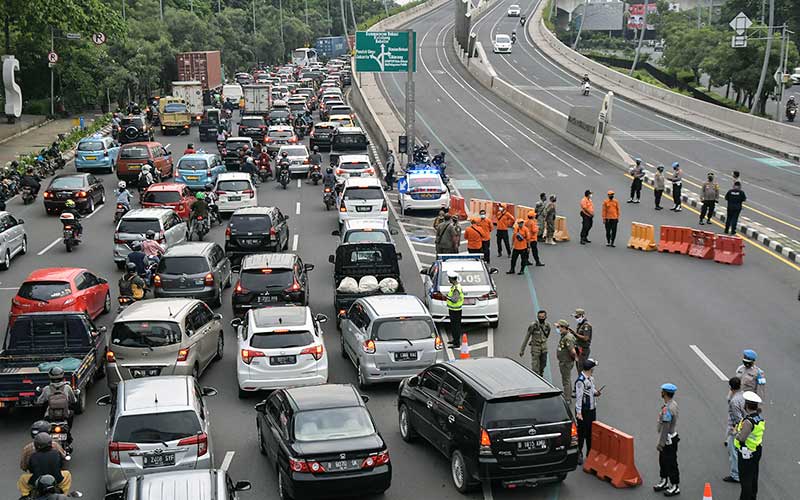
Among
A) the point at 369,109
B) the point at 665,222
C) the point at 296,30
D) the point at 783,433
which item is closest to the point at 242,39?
the point at 296,30

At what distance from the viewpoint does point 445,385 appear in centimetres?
1428

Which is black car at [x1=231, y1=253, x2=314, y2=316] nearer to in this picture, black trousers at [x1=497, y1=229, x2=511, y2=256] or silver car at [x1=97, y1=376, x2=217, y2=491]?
silver car at [x1=97, y1=376, x2=217, y2=491]

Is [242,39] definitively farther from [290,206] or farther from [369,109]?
[290,206]

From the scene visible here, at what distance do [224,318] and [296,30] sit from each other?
12783cm

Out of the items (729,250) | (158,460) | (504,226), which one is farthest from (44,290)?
(729,250)

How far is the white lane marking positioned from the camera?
18308mm

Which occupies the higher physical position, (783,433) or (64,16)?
(64,16)

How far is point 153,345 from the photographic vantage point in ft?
56.7

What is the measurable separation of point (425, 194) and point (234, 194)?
6520mm

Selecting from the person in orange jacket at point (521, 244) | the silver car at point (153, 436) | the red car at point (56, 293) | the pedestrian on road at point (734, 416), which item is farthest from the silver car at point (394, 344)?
the person in orange jacket at point (521, 244)

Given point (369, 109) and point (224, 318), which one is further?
point (369, 109)

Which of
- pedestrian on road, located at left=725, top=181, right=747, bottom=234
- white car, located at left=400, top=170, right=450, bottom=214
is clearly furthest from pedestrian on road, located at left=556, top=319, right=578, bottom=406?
white car, located at left=400, top=170, right=450, bottom=214

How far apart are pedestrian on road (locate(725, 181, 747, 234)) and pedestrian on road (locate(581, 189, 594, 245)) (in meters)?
3.97

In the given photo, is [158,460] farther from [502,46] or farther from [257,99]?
[502,46]
